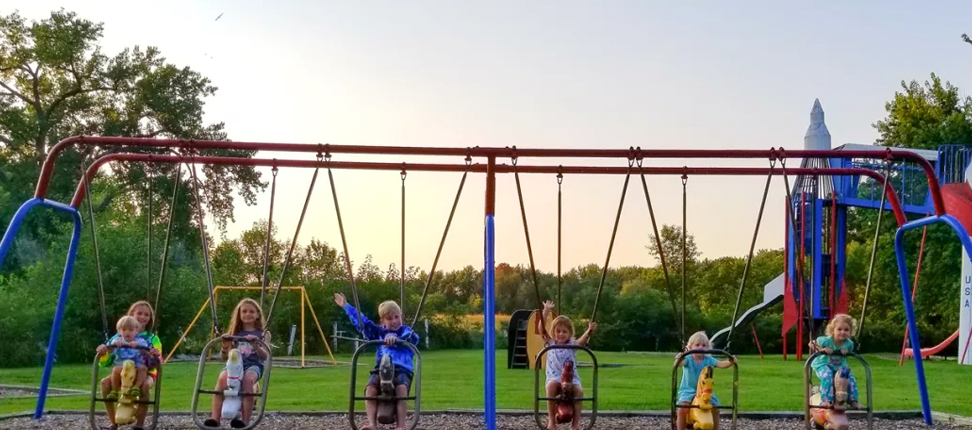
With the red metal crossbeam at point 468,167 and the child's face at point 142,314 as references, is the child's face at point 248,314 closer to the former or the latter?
the child's face at point 142,314

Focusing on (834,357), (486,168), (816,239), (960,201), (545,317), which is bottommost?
(834,357)

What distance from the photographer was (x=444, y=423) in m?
8.41

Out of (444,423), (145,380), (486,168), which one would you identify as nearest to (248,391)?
(145,380)

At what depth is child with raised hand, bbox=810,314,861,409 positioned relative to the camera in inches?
278

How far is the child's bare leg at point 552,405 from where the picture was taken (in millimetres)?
7216

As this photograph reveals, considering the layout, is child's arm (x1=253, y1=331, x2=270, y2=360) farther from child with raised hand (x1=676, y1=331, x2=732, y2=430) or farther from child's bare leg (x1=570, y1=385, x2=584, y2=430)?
child with raised hand (x1=676, y1=331, x2=732, y2=430)

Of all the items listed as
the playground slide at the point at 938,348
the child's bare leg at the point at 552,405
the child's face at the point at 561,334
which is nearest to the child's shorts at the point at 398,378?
the child's bare leg at the point at 552,405

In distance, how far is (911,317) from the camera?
814 centimetres

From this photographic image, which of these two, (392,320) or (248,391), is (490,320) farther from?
(248,391)

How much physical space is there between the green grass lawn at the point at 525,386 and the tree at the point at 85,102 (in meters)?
10.7

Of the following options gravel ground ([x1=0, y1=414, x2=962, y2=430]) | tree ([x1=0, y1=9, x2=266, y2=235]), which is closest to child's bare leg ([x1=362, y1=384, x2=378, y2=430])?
gravel ground ([x1=0, y1=414, x2=962, y2=430])

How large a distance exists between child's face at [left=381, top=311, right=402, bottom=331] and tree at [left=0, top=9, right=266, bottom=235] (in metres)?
23.0

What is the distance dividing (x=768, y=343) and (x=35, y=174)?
21.4m

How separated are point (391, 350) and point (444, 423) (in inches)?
58.0
